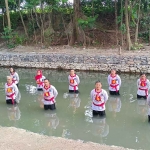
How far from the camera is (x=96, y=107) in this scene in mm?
8141

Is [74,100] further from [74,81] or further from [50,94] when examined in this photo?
[50,94]

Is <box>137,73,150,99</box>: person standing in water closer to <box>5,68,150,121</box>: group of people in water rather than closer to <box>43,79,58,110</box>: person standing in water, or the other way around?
<box>5,68,150,121</box>: group of people in water

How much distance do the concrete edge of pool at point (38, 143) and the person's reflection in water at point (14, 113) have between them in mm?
2365

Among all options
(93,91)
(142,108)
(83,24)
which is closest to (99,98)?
(93,91)

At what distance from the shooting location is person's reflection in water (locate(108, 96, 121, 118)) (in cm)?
896

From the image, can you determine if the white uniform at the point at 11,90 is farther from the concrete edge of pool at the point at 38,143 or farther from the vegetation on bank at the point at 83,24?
the vegetation on bank at the point at 83,24

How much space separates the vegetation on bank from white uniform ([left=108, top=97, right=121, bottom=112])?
22.0ft

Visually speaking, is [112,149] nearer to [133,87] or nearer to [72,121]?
[72,121]

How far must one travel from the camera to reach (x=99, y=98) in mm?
7938

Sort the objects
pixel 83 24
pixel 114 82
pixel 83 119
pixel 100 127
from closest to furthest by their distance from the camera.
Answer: pixel 100 127 → pixel 83 119 → pixel 114 82 → pixel 83 24

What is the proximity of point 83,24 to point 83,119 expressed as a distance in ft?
33.1

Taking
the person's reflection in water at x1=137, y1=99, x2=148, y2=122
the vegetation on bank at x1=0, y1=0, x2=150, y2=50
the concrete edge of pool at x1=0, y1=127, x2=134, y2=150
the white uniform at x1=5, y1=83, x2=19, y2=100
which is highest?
the vegetation on bank at x1=0, y1=0, x2=150, y2=50

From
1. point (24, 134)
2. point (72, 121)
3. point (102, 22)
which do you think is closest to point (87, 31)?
point (102, 22)

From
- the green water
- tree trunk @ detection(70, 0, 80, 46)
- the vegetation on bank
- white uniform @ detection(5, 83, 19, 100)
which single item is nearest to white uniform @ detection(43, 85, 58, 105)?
the green water
